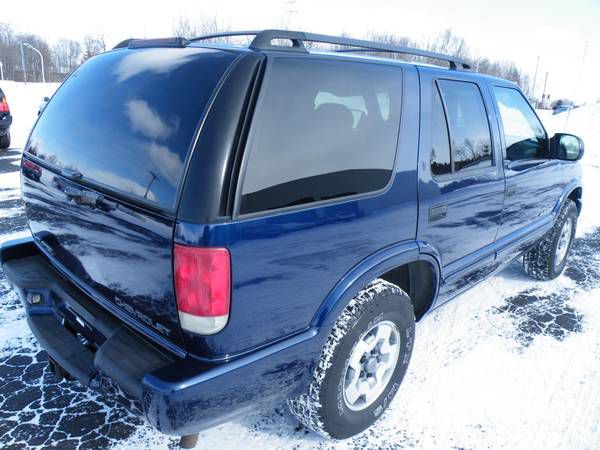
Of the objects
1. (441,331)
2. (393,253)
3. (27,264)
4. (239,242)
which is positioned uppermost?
(239,242)

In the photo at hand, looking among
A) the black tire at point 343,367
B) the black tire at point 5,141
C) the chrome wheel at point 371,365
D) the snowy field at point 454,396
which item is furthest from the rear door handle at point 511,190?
the black tire at point 5,141

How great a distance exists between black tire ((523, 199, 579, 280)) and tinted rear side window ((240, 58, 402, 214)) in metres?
2.80

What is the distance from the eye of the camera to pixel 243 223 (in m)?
1.57

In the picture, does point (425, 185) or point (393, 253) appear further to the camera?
point (425, 185)

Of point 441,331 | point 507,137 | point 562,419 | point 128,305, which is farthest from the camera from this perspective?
point 441,331

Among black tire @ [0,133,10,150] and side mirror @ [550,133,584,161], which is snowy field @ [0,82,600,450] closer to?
side mirror @ [550,133,584,161]

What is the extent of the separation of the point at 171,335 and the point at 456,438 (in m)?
1.62

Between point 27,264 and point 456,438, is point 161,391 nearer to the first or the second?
point 27,264

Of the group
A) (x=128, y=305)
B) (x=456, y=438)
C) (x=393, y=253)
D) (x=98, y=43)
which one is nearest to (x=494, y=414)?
(x=456, y=438)

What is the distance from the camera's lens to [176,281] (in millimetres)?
1592

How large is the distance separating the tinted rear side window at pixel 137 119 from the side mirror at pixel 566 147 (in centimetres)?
301

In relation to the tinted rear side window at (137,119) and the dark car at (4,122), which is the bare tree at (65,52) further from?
the tinted rear side window at (137,119)

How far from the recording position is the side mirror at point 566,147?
359cm

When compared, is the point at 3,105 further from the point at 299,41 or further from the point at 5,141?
the point at 299,41
